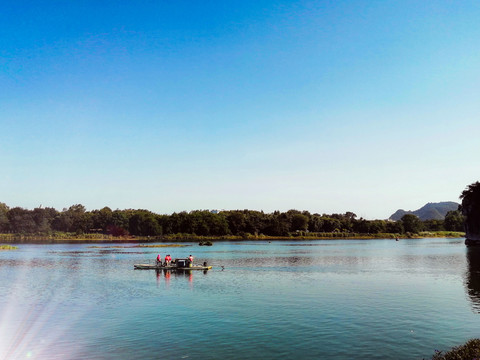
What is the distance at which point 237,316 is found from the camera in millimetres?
38594

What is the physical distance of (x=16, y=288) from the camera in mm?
56812

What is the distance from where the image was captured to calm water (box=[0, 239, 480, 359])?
1130 inches

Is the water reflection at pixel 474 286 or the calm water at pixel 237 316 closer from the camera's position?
the calm water at pixel 237 316

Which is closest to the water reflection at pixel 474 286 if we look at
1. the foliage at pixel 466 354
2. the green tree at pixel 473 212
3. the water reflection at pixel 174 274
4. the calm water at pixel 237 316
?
the calm water at pixel 237 316

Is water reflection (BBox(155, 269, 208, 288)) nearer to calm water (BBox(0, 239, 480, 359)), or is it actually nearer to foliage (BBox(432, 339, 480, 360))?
calm water (BBox(0, 239, 480, 359))

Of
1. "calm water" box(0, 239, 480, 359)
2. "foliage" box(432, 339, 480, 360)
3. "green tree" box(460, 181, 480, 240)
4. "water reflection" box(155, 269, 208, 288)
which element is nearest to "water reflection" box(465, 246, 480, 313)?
"calm water" box(0, 239, 480, 359)

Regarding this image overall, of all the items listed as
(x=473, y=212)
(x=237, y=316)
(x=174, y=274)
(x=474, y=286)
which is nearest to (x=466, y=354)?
(x=237, y=316)

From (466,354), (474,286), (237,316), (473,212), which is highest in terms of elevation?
(473,212)

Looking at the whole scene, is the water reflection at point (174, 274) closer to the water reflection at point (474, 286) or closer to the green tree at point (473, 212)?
the water reflection at point (474, 286)

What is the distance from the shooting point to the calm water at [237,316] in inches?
1130

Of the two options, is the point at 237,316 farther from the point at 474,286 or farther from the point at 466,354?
the point at 474,286

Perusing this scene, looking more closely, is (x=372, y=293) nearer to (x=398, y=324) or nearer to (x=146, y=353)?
(x=398, y=324)

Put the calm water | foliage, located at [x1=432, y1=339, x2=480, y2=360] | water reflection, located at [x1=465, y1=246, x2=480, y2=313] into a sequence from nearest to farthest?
foliage, located at [x1=432, y1=339, x2=480, y2=360] < the calm water < water reflection, located at [x1=465, y1=246, x2=480, y2=313]

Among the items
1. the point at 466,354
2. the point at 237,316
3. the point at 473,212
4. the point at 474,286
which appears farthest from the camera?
the point at 473,212
